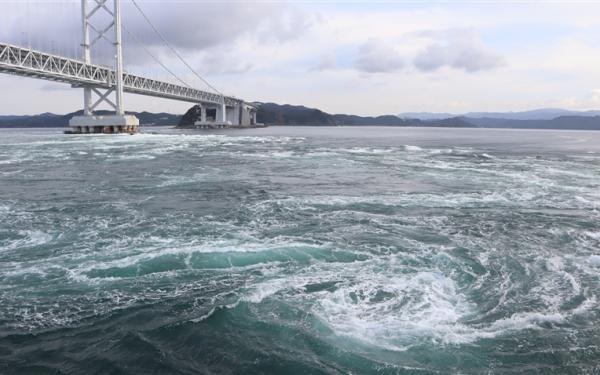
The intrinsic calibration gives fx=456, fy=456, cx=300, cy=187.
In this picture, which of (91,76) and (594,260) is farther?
(91,76)

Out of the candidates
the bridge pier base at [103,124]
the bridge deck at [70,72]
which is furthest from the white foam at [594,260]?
the bridge pier base at [103,124]

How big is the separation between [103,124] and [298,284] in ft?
212

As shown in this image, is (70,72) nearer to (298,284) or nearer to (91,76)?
(91,76)

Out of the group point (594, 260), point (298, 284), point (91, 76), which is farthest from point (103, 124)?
point (594, 260)

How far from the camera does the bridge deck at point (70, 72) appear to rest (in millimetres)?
50500

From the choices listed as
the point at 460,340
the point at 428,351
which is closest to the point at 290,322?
the point at 428,351

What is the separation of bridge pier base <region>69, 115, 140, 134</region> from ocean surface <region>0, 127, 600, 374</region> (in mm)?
52562

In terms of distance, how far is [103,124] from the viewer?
65.0m

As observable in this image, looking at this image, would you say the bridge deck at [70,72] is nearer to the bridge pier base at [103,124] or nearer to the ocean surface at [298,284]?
the bridge pier base at [103,124]

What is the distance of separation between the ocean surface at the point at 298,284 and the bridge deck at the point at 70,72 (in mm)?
42753

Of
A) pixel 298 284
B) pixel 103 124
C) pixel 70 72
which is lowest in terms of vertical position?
pixel 298 284

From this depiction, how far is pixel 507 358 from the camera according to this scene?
212 inches

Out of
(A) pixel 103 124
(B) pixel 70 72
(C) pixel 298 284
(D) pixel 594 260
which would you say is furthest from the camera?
(A) pixel 103 124

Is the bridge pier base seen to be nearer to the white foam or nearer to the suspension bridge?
the suspension bridge
